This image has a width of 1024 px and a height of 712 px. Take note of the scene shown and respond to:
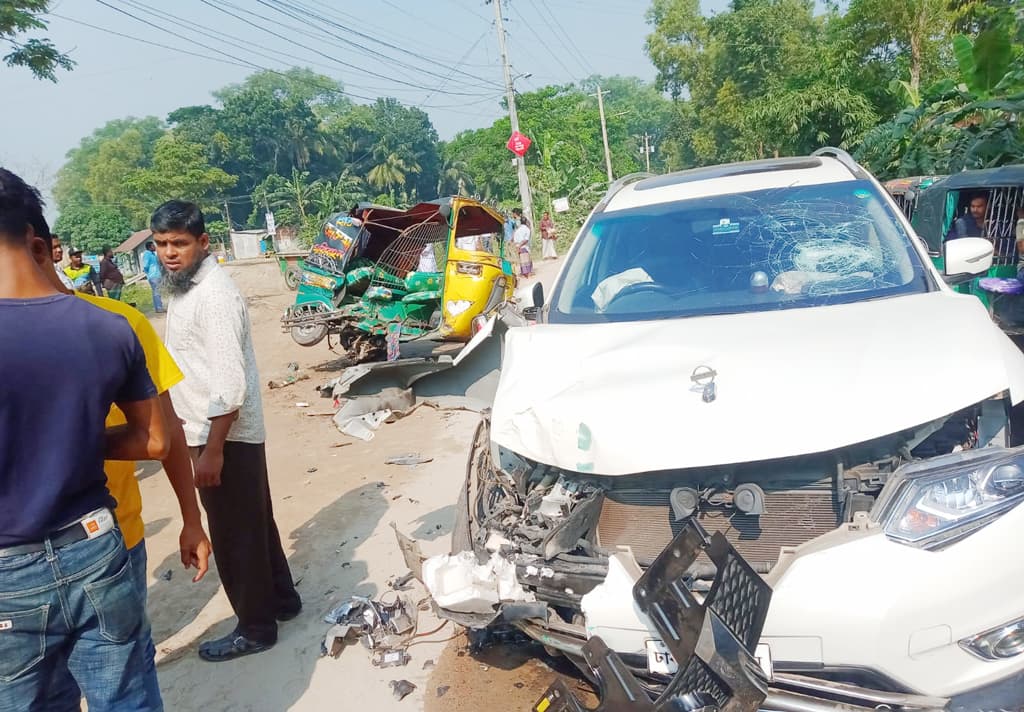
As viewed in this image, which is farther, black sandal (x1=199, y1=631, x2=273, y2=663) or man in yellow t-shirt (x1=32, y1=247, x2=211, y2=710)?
black sandal (x1=199, y1=631, x2=273, y2=663)

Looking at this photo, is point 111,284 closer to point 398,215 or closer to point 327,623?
point 398,215

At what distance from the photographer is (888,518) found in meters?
2.17

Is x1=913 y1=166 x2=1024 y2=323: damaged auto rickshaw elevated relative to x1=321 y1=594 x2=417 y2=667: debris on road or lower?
elevated

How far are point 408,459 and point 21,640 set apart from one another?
4.35m

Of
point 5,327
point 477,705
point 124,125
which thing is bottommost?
point 477,705

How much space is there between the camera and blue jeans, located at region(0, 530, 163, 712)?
1861mm

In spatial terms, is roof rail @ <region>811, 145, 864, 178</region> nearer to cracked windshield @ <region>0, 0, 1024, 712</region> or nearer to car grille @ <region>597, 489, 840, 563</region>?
cracked windshield @ <region>0, 0, 1024, 712</region>

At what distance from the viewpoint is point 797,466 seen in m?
2.48

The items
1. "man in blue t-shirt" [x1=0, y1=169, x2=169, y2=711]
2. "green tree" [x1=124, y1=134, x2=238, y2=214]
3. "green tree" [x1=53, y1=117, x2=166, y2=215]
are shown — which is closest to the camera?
"man in blue t-shirt" [x1=0, y1=169, x2=169, y2=711]

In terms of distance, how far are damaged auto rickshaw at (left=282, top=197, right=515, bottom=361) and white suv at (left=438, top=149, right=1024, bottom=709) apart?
551 centimetres

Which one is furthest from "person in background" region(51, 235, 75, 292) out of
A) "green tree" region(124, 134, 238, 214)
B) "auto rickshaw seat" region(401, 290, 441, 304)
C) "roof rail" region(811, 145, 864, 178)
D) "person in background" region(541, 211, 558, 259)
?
"green tree" region(124, 134, 238, 214)

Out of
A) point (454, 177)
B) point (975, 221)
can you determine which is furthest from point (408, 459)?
point (454, 177)

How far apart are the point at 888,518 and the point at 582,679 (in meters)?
1.43

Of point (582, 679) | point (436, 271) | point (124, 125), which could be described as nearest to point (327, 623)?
point (582, 679)
